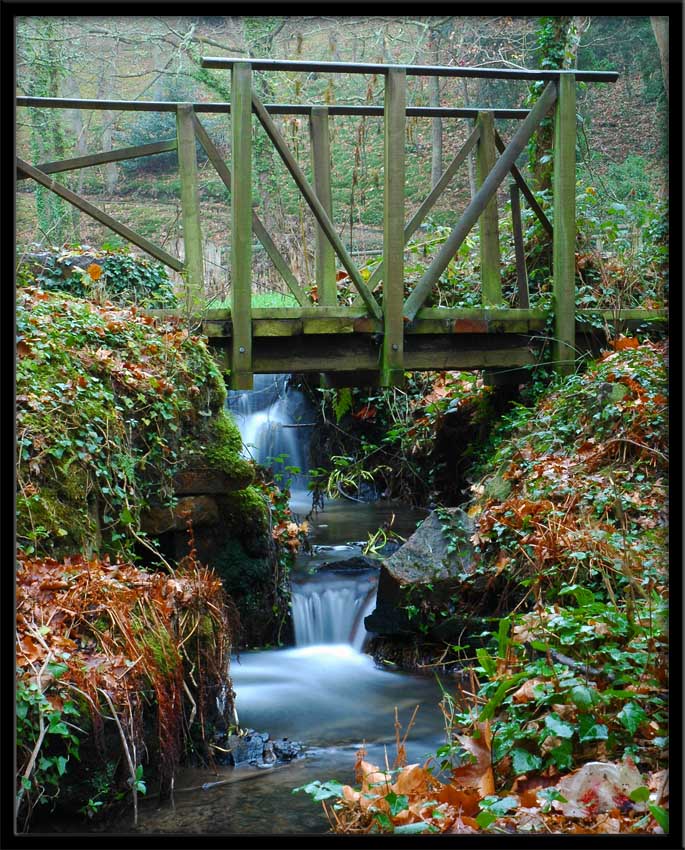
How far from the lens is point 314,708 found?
5.50 meters

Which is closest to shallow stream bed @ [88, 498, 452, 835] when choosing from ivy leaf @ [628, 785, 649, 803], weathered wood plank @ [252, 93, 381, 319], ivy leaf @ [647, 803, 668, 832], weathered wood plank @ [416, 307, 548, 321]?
ivy leaf @ [628, 785, 649, 803]

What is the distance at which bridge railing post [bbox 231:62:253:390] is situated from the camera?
23.9 feet

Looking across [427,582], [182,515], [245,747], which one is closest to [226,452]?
[182,515]

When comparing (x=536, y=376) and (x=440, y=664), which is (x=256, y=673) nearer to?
(x=440, y=664)

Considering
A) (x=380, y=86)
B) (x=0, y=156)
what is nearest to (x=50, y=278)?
(x=0, y=156)

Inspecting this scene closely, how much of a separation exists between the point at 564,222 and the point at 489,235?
0.92 metres

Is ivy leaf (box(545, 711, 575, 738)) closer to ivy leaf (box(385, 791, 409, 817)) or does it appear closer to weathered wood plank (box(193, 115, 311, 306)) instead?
ivy leaf (box(385, 791, 409, 817))

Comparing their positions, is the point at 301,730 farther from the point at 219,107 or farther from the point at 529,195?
the point at 219,107

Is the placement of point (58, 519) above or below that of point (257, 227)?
below

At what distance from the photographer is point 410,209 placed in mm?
23781

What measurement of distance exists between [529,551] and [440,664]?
105 centimetres

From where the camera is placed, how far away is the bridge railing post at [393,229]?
7426mm

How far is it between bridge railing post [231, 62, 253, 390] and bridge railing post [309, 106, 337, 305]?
5.29 feet

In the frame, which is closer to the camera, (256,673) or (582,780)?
(582,780)
